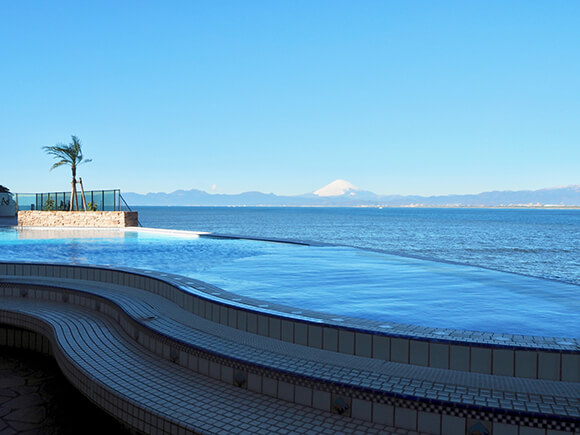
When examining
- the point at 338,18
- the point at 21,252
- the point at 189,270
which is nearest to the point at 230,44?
the point at 338,18

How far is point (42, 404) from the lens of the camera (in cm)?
461

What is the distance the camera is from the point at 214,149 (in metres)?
78.2

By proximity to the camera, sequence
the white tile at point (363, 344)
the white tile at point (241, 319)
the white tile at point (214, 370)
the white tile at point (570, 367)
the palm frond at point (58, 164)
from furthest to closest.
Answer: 1. the palm frond at point (58, 164)
2. the white tile at point (241, 319)
3. the white tile at point (214, 370)
4. the white tile at point (363, 344)
5. the white tile at point (570, 367)

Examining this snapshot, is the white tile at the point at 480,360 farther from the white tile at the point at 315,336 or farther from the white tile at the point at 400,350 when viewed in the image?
the white tile at the point at 315,336

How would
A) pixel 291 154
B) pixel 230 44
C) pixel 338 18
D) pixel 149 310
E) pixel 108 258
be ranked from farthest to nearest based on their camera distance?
pixel 291 154 → pixel 230 44 → pixel 338 18 → pixel 108 258 → pixel 149 310

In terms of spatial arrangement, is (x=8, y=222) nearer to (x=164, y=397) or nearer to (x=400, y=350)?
(x=164, y=397)

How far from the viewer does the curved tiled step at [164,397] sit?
9.45ft

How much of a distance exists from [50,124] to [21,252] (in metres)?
38.3

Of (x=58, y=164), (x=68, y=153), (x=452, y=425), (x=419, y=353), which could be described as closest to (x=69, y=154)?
(x=68, y=153)

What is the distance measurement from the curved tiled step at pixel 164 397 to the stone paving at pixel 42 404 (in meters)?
0.38

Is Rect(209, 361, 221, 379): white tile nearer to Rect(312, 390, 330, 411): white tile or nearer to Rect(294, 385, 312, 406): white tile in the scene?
Rect(294, 385, 312, 406): white tile

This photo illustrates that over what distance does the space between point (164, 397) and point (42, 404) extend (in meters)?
2.12

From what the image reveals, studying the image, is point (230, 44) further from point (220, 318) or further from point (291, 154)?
point (291, 154)

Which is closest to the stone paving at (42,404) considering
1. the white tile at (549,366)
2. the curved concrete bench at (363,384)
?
the curved concrete bench at (363,384)
